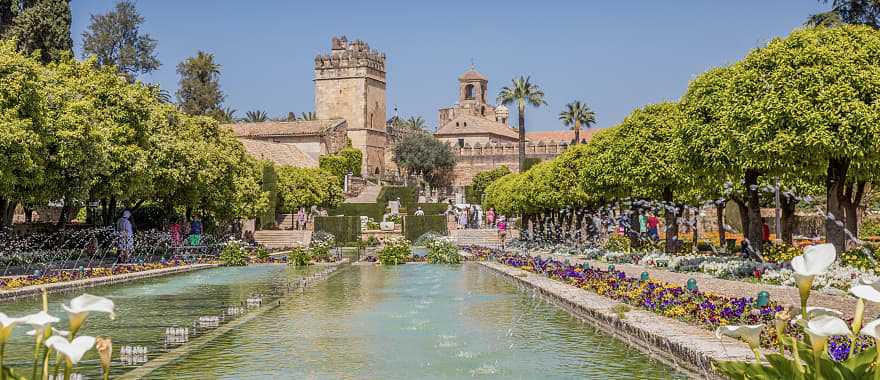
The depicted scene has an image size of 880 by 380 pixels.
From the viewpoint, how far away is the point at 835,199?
1520cm

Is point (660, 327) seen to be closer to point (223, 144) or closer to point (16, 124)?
point (16, 124)

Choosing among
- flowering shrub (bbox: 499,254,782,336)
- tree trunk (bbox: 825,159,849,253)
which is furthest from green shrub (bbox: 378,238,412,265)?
tree trunk (bbox: 825,159,849,253)

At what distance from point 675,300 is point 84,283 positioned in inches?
451

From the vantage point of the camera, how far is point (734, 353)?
7.16 metres

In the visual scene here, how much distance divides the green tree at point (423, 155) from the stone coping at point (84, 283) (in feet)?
212

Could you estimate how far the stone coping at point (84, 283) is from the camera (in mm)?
14841

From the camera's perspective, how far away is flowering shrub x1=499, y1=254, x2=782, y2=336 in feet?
28.9

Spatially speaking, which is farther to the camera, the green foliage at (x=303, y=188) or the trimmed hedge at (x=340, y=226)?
the green foliage at (x=303, y=188)

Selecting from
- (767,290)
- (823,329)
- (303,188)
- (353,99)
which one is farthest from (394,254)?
(353,99)

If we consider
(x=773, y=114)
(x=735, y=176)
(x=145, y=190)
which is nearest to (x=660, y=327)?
(x=773, y=114)

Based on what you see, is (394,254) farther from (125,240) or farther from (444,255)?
(125,240)

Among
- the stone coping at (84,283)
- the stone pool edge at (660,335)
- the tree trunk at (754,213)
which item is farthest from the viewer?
the tree trunk at (754,213)

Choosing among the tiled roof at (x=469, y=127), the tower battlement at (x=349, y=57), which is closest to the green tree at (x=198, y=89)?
the tower battlement at (x=349, y=57)

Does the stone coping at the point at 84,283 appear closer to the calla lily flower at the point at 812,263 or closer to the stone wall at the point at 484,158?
the calla lily flower at the point at 812,263
